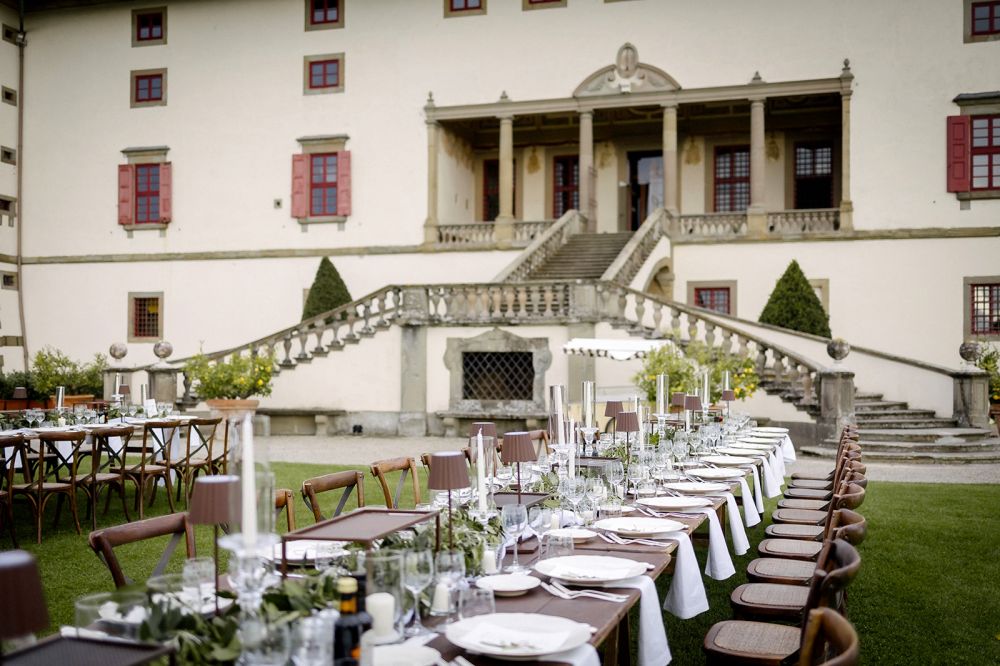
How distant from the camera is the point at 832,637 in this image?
258 cm

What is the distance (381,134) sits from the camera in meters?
23.9

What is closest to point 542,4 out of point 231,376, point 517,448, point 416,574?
point 231,376

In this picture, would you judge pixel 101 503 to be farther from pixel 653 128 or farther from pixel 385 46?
pixel 653 128

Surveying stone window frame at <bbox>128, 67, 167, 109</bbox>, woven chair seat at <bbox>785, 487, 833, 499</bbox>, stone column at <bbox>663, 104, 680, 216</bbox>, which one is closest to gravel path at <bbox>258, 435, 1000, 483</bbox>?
woven chair seat at <bbox>785, 487, 833, 499</bbox>

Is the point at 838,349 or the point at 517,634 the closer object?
the point at 517,634

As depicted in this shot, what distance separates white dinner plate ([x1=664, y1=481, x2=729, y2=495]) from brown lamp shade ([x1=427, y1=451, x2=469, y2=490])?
257cm

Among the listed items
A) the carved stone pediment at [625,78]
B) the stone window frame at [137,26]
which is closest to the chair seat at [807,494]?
the carved stone pediment at [625,78]

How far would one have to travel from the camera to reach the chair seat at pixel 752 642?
384 cm

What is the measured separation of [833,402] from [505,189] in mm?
10409

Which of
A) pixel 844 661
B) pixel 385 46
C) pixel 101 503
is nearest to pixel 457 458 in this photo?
pixel 844 661

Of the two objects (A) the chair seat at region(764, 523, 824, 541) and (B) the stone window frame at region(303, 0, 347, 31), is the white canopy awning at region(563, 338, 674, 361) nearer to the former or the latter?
(A) the chair seat at region(764, 523, 824, 541)

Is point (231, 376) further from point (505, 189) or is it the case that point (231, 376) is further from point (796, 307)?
point (796, 307)

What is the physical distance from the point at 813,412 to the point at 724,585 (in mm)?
9286

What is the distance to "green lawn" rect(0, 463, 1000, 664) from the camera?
17.7 feet
